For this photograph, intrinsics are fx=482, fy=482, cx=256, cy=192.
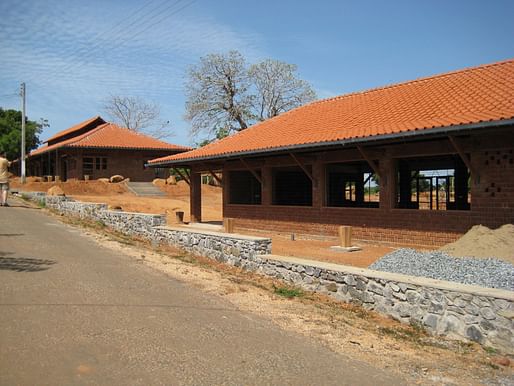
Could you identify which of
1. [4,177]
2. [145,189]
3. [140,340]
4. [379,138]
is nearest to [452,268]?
[379,138]

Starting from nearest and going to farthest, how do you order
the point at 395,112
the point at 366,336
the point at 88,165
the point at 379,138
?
the point at 366,336 → the point at 379,138 → the point at 395,112 → the point at 88,165

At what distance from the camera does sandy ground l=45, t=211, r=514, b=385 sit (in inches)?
178

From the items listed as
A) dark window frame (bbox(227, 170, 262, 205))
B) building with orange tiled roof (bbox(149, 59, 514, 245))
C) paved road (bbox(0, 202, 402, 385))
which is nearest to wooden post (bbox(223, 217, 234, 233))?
building with orange tiled roof (bbox(149, 59, 514, 245))

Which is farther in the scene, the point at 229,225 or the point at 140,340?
the point at 229,225

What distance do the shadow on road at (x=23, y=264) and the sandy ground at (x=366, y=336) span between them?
6.92 feet

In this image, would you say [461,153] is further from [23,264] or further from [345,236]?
[23,264]

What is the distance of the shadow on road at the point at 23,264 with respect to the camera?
7.94m

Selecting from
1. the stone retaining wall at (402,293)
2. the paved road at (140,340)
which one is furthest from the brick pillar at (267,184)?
the paved road at (140,340)

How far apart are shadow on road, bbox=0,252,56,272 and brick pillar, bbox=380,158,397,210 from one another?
8.46 metres

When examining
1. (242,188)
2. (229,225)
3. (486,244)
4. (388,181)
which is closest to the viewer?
(486,244)

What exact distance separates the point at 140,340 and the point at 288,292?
3256mm

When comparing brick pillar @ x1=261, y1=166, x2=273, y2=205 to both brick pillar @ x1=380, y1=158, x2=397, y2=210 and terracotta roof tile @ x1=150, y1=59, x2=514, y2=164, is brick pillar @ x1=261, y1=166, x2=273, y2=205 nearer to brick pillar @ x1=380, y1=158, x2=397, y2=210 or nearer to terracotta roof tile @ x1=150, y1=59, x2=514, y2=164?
terracotta roof tile @ x1=150, y1=59, x2=514, y2=164

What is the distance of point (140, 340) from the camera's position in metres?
4.76

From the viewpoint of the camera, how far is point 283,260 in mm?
8469
